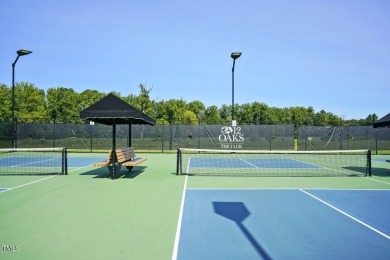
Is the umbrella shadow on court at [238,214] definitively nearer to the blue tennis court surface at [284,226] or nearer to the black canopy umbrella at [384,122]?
the blue tennis court surface at [284,226]

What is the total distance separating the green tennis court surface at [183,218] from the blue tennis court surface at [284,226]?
17 mm

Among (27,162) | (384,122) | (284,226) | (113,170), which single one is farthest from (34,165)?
(384,122)

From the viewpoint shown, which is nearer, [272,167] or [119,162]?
[119,162]

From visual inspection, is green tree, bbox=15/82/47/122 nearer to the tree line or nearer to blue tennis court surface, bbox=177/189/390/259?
the tree line

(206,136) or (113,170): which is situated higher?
(206,136)

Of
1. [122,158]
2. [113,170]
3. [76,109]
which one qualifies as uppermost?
[76,109]

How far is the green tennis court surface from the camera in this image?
14.2 ft

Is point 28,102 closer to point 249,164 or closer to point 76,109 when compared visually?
point 76,109

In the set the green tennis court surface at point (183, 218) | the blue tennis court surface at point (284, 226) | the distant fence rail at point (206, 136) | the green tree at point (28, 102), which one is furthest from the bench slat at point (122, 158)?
the green tree at point (28, 102)

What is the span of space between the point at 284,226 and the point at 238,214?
1058mm

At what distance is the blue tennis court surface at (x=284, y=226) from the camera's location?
14.1 feet

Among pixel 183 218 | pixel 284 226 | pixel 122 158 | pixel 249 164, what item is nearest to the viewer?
pixel 284 226

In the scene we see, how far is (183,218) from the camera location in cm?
582

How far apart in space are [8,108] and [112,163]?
35906 mm
